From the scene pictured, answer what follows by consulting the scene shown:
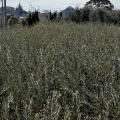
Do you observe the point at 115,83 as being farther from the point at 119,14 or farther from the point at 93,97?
the point at 119,14

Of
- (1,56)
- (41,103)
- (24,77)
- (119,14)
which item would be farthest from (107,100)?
(119,14)

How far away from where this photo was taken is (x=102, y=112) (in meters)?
2.59

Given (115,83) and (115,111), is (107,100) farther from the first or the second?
(115,83)

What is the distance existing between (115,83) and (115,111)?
0.52 m

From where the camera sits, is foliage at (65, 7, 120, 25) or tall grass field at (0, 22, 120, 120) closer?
tall grass field at (0, 22, 120, 120)

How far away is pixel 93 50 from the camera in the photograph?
489 centimetres

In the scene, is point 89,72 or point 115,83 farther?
point 89,72

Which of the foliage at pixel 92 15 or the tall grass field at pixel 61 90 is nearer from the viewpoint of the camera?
the tall grass field at pixel 61 90

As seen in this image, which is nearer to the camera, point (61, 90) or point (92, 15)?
point (61, 90)

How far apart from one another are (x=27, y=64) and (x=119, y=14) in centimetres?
1997

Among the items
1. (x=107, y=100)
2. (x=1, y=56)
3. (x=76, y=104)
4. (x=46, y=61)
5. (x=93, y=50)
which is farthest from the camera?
(x=93, y=50)

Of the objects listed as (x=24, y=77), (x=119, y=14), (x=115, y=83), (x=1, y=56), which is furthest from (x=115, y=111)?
(x=119, y=14)

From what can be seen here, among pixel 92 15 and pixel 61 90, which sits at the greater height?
pixel 92 15

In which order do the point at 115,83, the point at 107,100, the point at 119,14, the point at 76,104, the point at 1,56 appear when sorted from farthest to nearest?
the point at 119,14 < the point at 1,56 < the point at 115,83 < the point at 107,100 < the point at 76,104
